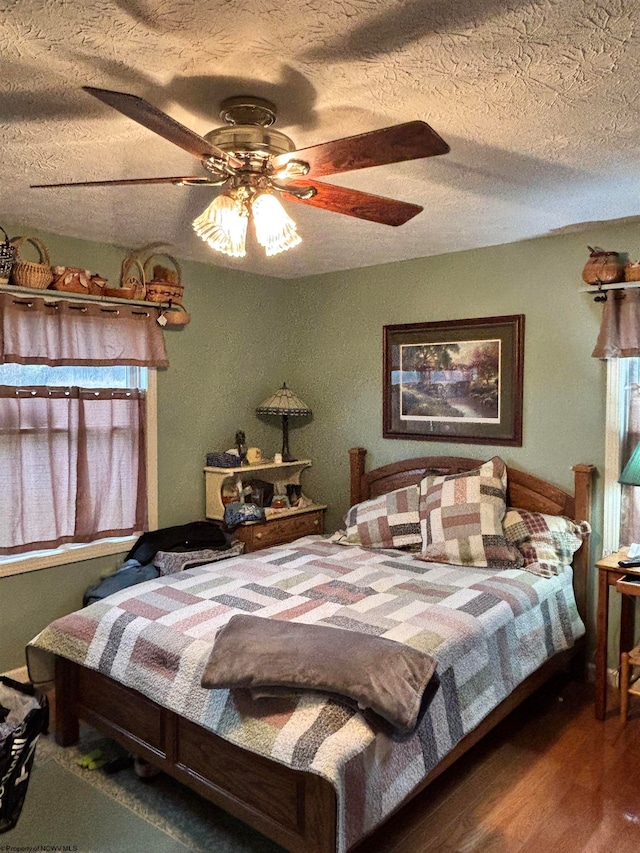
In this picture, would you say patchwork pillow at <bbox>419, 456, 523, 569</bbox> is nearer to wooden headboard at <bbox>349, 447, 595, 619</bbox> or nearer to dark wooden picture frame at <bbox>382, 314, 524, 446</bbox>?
wooden headboard at <bbox>349, 447, 595, 619</bbox>

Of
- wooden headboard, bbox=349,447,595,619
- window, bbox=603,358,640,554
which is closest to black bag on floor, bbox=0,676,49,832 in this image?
wooden headboard, bbox=349,447,595,619

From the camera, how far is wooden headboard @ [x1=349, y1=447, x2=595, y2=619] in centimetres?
332

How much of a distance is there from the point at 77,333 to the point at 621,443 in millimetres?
2929

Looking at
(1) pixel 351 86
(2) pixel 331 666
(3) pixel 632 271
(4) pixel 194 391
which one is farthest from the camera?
(4) pixel 194 391

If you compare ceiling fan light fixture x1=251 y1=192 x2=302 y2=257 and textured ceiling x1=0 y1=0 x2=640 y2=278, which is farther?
ceiling fan light fixture x1=251 y1=192 x2=302 y2=257

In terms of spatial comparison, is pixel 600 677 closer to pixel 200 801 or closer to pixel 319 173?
pixel 200 801

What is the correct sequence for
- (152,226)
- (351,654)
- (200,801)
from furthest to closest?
1. (152,226)
2. (200,801)
3. (351,654)

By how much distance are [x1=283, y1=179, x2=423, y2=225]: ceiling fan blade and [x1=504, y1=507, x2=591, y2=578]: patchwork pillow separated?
1851 millimetres

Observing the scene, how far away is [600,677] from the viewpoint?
295 centimetres

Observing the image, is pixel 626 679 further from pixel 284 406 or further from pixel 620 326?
pixel 284 406

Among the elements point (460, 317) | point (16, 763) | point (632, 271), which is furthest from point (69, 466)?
point (632, 271)

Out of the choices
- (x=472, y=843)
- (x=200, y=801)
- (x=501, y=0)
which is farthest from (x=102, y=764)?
(x=501, y=0)

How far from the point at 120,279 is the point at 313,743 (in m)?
2.81

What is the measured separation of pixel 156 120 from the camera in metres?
1.47
